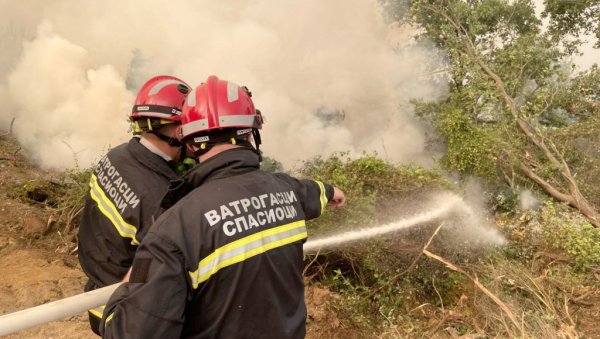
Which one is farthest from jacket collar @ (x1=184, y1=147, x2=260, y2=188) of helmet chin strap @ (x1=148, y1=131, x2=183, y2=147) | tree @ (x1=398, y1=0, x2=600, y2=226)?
tree @ (x1=398, y1=0, x2=600, y2=226)

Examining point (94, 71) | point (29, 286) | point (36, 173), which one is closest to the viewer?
point (29, 286)

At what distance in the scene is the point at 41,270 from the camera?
5176 mm

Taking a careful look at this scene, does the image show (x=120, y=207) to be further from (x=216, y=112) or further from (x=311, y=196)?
(x=311, y=196)

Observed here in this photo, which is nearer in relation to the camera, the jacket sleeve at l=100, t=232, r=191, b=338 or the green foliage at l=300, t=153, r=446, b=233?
the jacket sleeve at l=100, t=232, r=191, b=338

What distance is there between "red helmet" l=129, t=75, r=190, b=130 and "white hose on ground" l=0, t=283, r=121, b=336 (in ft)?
3.08

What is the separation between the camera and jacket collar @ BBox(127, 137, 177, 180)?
2.25 m

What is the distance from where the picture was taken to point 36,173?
8359mm

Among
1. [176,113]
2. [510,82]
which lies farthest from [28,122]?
[510,82]

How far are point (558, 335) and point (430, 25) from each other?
891 cm

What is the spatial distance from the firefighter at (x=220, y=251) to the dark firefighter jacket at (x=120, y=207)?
0.51 meters

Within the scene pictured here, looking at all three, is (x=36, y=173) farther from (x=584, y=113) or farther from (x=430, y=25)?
(x=584, y=113)

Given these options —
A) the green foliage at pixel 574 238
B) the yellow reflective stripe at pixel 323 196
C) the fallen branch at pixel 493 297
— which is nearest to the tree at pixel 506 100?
the green foliage at pixel 574 238

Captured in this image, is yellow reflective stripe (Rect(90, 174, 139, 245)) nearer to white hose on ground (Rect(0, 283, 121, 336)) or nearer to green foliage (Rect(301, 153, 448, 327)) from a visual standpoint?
white hose on ground (Rect(0, 283, 121, 336))

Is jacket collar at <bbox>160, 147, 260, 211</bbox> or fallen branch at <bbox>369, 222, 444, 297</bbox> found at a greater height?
jacket collar at <bbox>160, 147, 260, 211</bbox>
